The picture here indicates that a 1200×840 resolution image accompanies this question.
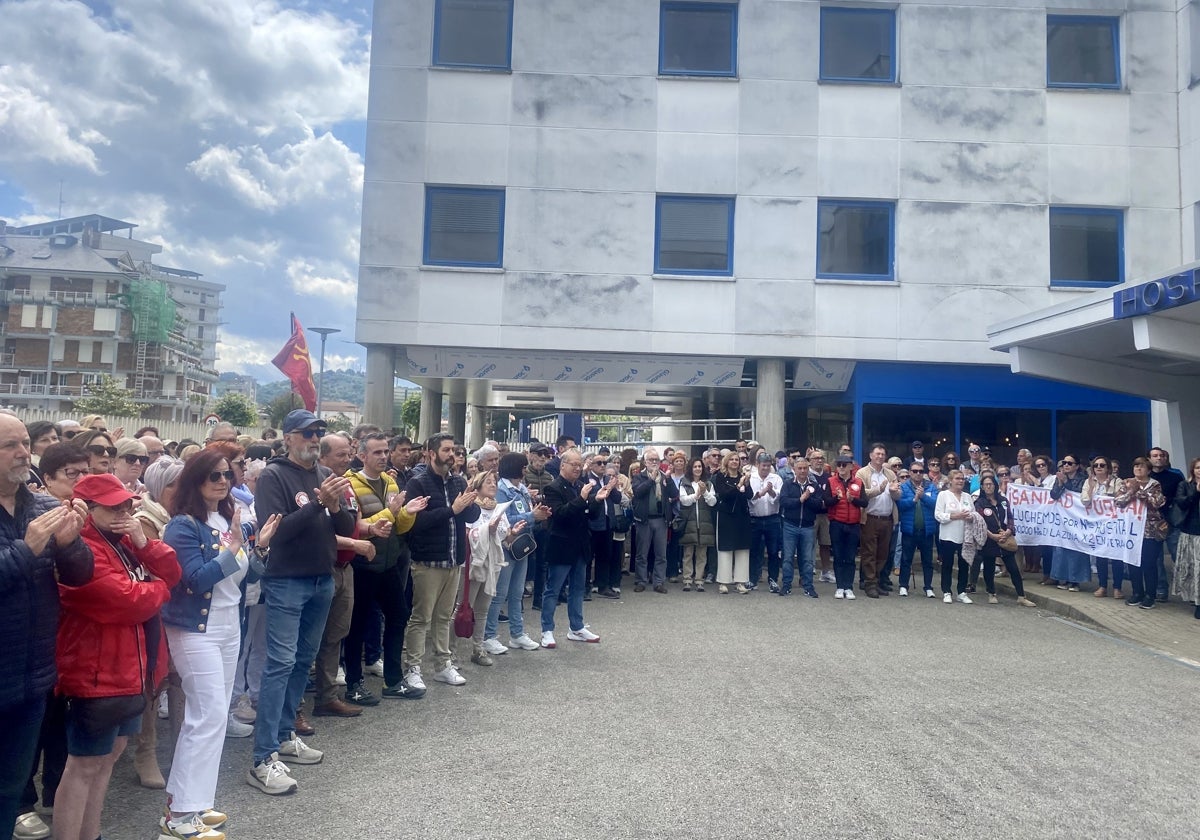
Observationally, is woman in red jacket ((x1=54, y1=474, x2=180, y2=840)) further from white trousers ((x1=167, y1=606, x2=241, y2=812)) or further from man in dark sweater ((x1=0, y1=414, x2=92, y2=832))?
white trousers ((x1=167, y1=606, x2=241, y2=812))

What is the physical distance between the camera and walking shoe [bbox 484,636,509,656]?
8.01 meters

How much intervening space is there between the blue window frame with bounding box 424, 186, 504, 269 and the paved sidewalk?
35.6 feet

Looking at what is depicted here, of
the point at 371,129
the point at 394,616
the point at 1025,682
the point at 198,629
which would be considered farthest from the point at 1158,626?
the point at 371,129

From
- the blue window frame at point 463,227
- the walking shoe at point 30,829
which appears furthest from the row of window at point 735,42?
the walking shoe at point 30,829

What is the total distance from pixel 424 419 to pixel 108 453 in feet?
50.6

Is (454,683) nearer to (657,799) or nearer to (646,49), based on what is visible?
(657,799)

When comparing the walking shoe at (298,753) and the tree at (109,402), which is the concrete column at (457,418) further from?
the tree at (109,402)

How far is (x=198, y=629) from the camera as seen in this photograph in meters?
4.22

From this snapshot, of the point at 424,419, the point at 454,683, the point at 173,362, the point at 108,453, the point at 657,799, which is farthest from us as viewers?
the point at 173,362

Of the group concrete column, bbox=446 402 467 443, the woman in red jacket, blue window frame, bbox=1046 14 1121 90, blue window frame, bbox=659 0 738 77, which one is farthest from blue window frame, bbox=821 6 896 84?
the woman in red jacket

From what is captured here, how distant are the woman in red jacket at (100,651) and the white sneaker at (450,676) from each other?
342cm

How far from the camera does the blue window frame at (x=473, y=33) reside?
16.8 metres

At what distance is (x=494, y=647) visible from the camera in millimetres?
8016

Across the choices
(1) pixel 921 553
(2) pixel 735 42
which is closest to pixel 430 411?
(2) pixel 735 42
